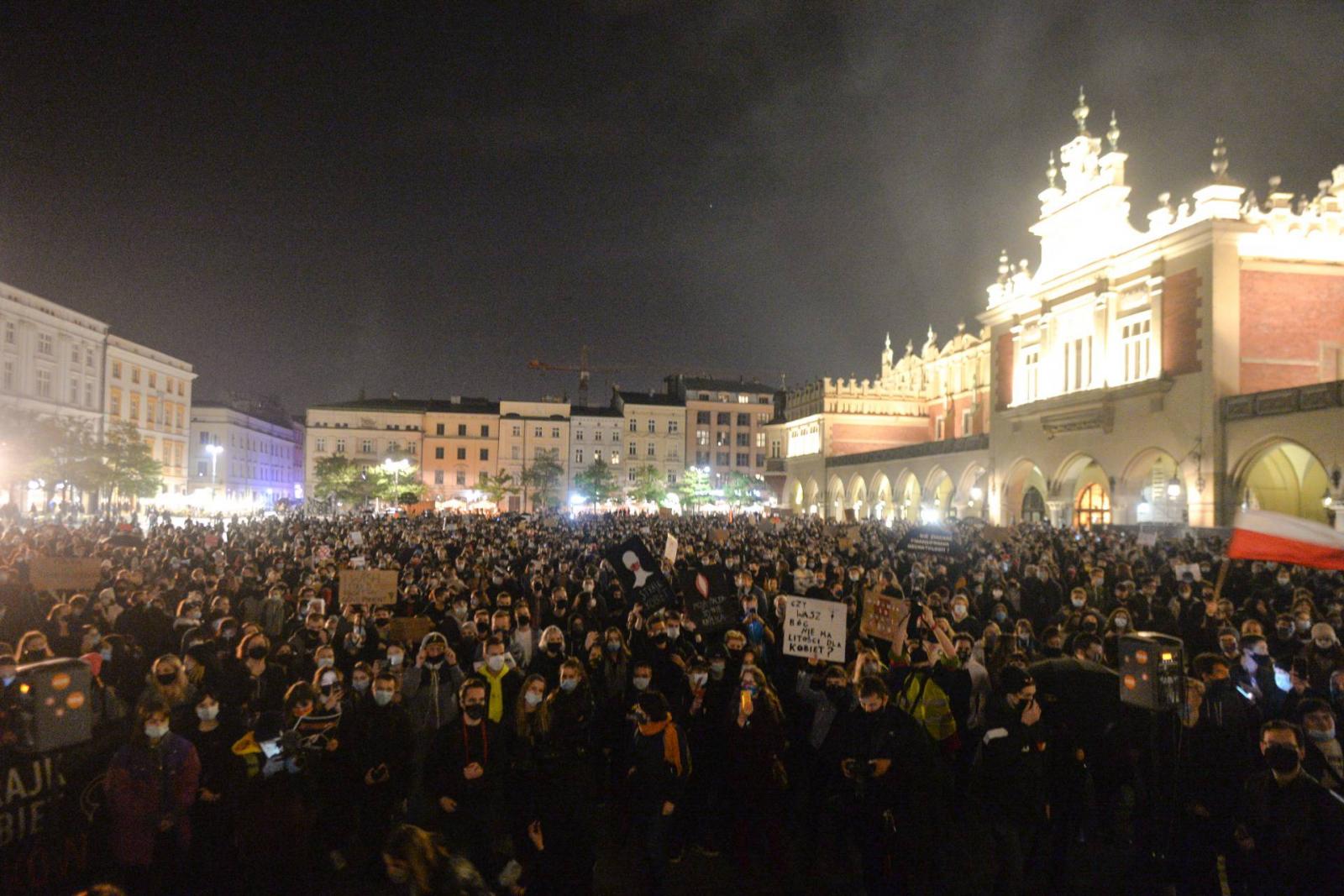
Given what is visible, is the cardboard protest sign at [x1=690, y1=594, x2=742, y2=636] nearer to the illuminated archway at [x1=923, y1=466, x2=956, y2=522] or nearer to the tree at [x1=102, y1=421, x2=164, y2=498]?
the illuminated archway at [x1=923, y1=466, x2=956, y2=522]

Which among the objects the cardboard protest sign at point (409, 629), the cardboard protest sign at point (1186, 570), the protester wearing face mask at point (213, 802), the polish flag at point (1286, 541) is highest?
the polish flag at point (1286, 541)

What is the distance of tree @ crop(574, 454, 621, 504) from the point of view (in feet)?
269

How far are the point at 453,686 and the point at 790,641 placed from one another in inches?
113

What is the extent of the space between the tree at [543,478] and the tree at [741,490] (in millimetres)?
15797

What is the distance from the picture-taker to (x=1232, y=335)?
2825cm

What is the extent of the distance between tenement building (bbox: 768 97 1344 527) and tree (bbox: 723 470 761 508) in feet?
112


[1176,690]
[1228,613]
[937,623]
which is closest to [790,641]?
[937,623]

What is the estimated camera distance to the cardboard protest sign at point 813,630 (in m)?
7.97

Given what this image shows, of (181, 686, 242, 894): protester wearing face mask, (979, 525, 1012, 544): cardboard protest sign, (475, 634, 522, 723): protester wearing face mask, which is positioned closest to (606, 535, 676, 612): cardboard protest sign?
(475, 634, 522, 723): protester wearing face mask

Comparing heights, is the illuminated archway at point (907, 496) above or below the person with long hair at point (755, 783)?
above

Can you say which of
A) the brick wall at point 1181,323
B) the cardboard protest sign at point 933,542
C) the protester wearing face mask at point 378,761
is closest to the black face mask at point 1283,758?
the protester wearing face mask at point 378,761

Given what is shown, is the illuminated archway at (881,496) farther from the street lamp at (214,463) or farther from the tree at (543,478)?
the street lamp at (214,463)

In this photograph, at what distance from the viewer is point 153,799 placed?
539 cm

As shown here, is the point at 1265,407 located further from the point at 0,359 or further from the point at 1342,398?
the point at 0,359
